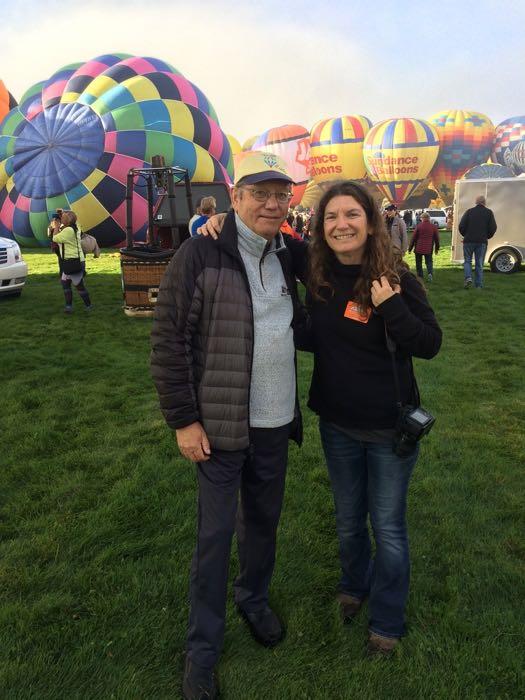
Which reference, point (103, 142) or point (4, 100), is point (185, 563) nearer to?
point (103, 142)

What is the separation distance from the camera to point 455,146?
129 feet

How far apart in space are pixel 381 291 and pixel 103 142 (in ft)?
57.6

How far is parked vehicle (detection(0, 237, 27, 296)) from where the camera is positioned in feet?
32.7

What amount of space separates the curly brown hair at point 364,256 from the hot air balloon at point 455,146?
41283mm

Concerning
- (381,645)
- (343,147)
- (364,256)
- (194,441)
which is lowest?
(381,645)

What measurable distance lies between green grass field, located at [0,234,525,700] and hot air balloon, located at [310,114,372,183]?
3417cm

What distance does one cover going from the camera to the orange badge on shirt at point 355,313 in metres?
2.04

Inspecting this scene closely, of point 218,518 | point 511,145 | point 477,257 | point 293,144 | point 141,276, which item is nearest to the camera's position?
point 218,518

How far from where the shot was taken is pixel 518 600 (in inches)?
100

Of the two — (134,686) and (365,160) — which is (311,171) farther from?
(134,686)

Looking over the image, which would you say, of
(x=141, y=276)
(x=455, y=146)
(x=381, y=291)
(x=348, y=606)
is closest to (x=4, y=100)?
(x=141, y=276)

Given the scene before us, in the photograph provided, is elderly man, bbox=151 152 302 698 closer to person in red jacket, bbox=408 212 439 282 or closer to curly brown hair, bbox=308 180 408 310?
curly brown hair, bbox=308 180 408 310

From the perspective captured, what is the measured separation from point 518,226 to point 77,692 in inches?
568

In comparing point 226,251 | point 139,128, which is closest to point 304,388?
point 226,251
